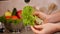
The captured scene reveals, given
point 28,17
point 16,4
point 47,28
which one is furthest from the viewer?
point 16,4

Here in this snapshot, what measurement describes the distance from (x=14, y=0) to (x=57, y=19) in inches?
33.6

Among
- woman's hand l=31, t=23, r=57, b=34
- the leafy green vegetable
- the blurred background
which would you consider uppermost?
the blurred background

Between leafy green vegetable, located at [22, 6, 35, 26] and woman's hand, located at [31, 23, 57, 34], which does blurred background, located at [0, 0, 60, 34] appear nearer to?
leafy green vegetable, located at [22, 6, 35, 26]

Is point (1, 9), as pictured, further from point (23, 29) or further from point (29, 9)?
point (29, 9)

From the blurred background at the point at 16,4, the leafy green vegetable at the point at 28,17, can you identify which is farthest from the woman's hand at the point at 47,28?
the blurred background at the point at 16,4

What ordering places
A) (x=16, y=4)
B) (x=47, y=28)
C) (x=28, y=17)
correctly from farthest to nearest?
1. (x=16, y=4)
2. (x=28, y=17)
3. (x=47, y=28)

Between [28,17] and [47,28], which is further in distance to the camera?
[28,17]

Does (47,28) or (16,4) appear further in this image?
(16,4)

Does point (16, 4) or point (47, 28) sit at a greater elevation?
point (16, 4)

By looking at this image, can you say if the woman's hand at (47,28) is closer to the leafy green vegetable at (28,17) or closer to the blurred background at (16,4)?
the leafy green vegetable at (28,17)

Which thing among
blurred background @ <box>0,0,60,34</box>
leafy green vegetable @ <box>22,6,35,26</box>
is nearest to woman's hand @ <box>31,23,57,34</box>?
leafy green vegetable @ <box>22,6,35,26</box>

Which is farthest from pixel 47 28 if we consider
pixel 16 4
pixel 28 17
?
pixel 16 4

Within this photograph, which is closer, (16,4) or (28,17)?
(28,17)

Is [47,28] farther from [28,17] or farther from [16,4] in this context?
[16,4]
